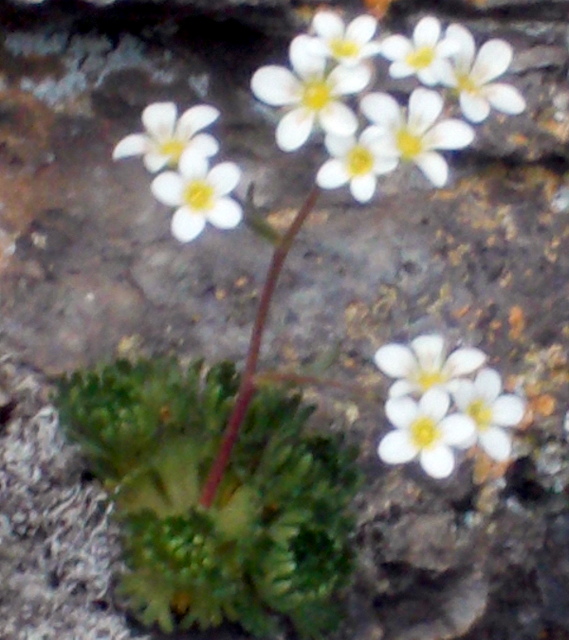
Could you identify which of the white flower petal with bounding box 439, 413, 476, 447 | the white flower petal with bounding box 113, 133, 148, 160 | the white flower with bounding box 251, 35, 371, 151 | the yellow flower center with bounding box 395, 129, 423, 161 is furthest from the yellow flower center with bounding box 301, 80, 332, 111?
the white flower petal with bounding box 439, 413, 476, 447

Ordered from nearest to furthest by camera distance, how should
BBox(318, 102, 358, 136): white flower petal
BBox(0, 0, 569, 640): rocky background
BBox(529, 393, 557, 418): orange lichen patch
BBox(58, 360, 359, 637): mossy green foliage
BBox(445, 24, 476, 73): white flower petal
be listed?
BBox(318, 102, 358, 136): white flower petal → BBox(445, 24, 476, 73): white flower petal → BBox(58, 360, 359, 637): mossy green foliage → BBox(0, 0, 569, 640): rocky background → BBox(529, 393, 557, 418): orange lichen patch

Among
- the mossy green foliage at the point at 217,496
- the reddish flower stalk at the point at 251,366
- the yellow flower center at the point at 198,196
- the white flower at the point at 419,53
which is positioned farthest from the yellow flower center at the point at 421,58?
the mossy green foliage at the point at 217,496

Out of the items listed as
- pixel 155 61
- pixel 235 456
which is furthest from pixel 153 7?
pixel 235 456

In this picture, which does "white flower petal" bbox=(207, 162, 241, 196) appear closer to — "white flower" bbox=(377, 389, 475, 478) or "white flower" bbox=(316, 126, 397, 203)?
"white flower" bbox=(316, 126, 397, 203)

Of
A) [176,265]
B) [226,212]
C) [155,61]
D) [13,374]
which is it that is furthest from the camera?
[155,61]

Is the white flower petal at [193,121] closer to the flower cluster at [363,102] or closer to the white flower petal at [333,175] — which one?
the flower cluster at [363,102]

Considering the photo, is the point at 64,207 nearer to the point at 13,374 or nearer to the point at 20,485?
the point at 13,374

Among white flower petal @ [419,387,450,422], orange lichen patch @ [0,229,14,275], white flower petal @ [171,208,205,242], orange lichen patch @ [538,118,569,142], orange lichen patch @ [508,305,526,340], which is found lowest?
orange lichen patch @ [508,305,526,340]
